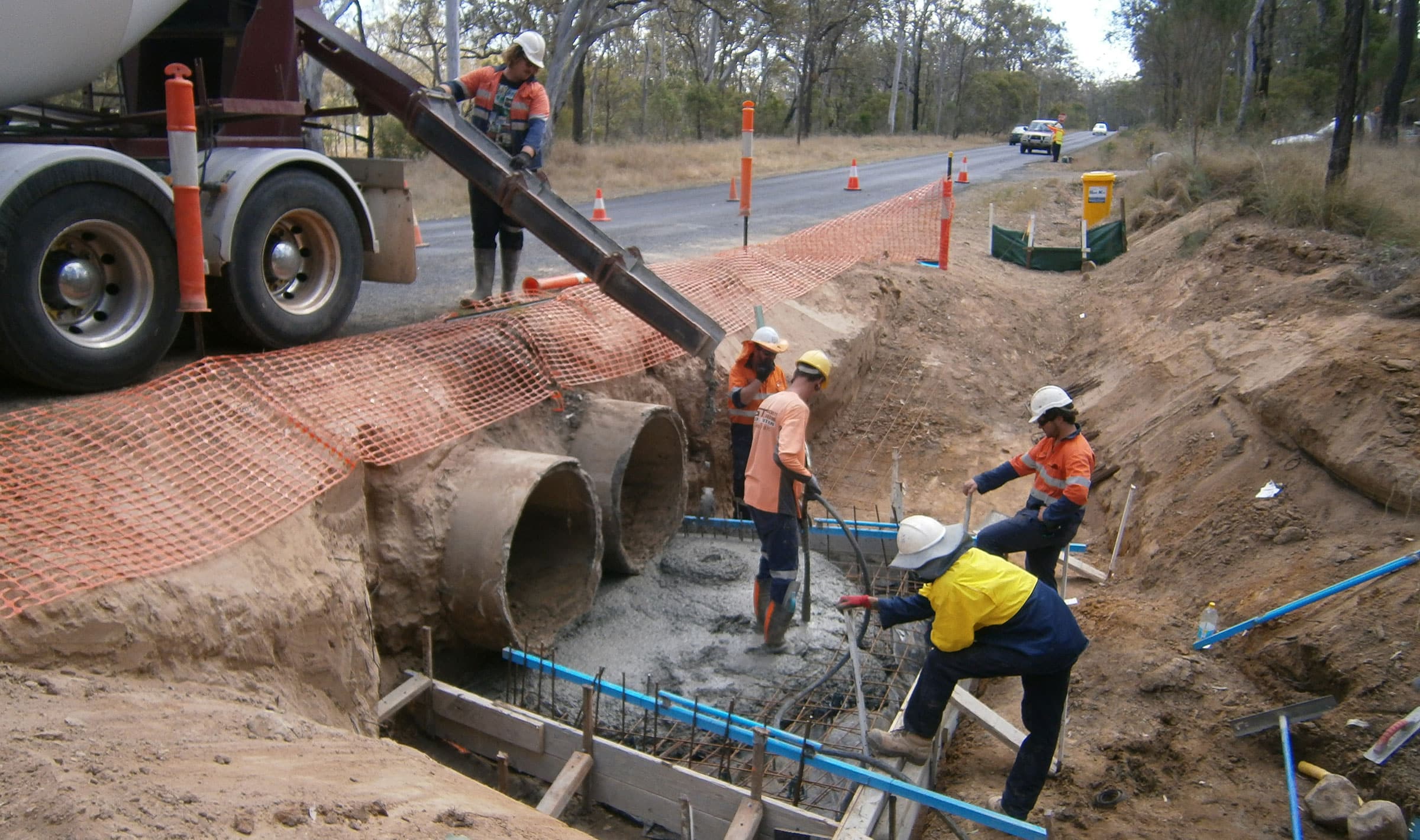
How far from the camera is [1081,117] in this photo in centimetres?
8031

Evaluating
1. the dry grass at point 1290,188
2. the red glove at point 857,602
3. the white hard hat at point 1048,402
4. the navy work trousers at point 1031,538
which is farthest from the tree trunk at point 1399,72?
the red glove at point 857,602

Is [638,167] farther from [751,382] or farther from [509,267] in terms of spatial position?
[751,382]

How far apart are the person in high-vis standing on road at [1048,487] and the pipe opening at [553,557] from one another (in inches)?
90.7

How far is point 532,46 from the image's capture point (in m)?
7.06

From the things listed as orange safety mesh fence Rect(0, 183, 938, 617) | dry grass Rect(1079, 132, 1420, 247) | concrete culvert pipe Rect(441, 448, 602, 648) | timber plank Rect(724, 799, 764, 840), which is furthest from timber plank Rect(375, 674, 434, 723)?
dry grass Rect(1079, 132, 1420, 247)

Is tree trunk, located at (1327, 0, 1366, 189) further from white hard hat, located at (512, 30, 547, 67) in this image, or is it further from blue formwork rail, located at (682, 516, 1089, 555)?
white hard hat, located at (512, 30, 547, 67)

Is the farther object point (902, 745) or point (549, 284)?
point (549, 284)

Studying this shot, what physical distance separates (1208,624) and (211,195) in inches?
237

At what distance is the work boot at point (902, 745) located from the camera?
4621 millimetres

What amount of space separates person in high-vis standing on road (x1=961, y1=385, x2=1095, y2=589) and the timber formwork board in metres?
2.21

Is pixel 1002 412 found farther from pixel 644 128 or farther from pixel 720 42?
pixel 720 42

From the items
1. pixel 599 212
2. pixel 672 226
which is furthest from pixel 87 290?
pixel 599 212

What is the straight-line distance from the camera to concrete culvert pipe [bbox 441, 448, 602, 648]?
526 cm

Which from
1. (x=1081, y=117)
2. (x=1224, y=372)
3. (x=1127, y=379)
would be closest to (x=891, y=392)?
(x=1127, y=379)
